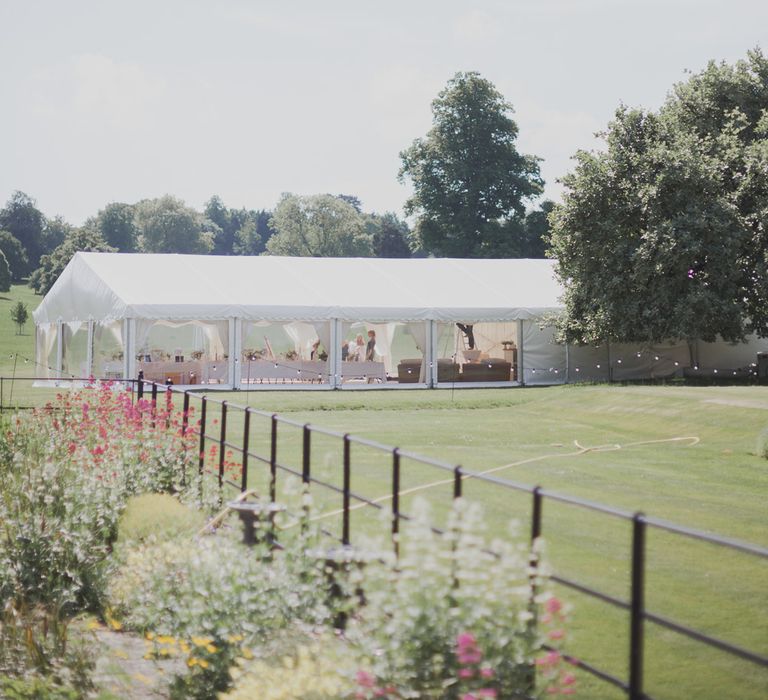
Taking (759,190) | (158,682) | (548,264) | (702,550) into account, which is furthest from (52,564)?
(548,264)

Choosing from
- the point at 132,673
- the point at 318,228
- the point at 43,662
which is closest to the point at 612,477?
the point at 132,673

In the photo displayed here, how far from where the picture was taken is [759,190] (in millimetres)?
32844

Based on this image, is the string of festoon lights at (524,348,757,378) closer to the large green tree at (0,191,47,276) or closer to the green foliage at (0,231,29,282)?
the green foliage at (0,231,29,282)

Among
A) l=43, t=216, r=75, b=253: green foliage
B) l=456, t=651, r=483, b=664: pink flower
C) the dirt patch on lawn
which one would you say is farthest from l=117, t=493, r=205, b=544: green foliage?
l=43, t=216, r=75, b=253: green foliage

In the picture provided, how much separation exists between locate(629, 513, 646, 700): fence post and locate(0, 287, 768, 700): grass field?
2035 mm

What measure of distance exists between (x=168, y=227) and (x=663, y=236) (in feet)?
257

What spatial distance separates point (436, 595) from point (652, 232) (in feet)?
95.5

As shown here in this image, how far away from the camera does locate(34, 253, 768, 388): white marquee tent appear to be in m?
30.4

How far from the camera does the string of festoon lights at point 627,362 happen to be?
112 ft

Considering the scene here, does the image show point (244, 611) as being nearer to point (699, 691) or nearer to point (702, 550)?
point (699, 691)

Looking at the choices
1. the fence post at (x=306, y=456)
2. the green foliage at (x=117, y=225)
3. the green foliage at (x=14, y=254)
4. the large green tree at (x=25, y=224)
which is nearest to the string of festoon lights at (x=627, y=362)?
the fence post at (x=306, y=456)

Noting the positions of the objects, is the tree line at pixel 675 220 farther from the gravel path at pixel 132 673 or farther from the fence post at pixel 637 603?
the fence post at pixel 637 603

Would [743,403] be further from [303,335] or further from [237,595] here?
[303,335]

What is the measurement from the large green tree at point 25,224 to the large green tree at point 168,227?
17076mm
